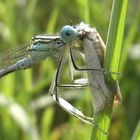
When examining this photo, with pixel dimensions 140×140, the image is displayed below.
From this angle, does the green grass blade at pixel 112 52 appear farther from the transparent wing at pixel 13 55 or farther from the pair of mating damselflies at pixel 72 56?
the transparent wing at pixel 13 55

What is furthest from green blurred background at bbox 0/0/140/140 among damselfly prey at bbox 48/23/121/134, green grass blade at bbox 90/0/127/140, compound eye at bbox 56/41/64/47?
green grass blade at bbox 90/0/127/140

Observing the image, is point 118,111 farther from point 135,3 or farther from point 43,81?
point 135,3

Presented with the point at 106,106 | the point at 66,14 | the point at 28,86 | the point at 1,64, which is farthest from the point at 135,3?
the point at 106,106

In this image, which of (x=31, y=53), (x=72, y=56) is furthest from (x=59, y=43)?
(x=31, y=53)

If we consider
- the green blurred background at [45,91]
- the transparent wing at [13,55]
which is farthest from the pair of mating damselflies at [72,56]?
the green blurred background at [45,91]

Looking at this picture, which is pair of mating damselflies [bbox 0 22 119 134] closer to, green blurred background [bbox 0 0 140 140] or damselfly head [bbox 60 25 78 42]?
damselfly head [bbox 60 25 78 42]

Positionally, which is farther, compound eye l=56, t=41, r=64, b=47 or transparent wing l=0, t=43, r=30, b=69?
transparent wing l=0, t=43, r=30, b=69
